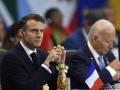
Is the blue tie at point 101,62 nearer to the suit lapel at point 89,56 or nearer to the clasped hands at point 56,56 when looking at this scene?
the suit lapel at point 89,56

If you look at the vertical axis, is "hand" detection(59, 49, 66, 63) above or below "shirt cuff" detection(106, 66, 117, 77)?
above

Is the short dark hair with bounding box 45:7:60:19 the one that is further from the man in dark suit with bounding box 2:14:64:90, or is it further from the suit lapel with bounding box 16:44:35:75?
the suit lapel with bounding box 16:44:35:75

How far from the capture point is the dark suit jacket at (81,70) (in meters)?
9.20

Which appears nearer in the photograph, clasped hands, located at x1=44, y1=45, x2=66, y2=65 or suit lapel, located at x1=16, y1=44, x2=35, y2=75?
clasped hands, located at x1=44, y1=45, x2=66, y2=65

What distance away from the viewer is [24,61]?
8992 millimetres

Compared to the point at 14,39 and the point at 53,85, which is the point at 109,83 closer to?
the point at 53,85

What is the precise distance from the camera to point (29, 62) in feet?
29.6

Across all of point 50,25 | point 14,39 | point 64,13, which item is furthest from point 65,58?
point 64,13

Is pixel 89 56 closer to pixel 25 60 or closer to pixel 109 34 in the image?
pixel 109 34

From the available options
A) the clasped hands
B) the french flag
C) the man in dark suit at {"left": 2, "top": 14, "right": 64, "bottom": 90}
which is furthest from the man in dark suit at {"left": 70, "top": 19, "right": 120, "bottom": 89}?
the clasped hands

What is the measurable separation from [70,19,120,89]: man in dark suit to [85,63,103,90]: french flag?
0.50ft

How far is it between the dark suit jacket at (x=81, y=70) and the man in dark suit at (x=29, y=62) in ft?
1.19

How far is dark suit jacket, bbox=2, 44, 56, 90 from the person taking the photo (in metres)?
8.73

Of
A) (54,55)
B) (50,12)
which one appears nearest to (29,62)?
(54,55)
